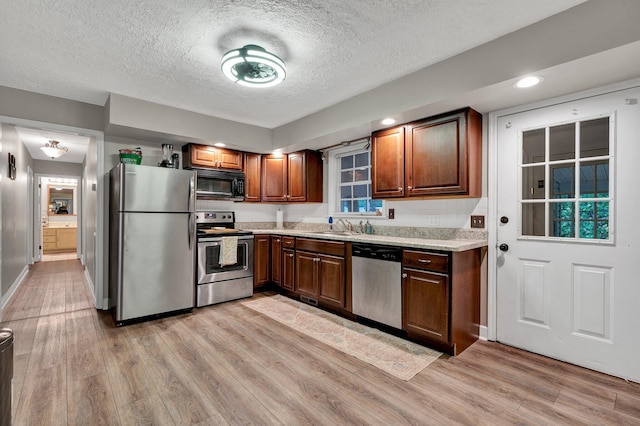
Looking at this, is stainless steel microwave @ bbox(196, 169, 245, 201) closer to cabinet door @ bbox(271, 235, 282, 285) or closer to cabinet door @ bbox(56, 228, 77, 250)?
cabinet door @ bbox(271, 235, 282, 285)

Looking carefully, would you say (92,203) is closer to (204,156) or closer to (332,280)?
(204,156)

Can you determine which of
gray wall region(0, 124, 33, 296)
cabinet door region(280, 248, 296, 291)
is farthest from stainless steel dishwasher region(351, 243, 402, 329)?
gray wall region(0, 124, 33, 296)

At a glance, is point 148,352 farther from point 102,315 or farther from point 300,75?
point 300,75

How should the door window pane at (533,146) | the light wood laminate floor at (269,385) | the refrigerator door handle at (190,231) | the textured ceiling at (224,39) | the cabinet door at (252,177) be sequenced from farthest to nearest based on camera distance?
the cabinet door at (252,177) → the refrigerator door handle at (190,231) → the door window pane at (533,146) → the textured ceiling at (224,39) → the light wood laminate floor at (269,385)

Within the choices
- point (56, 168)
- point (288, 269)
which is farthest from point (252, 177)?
point (56, 168)

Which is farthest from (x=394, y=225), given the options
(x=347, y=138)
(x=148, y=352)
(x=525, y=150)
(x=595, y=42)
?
(x=148, y=352)

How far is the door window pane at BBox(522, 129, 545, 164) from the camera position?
2.58 metres

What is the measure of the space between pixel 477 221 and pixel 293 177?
8.66ft

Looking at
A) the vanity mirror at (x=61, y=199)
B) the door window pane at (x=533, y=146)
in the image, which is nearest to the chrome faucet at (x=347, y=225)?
the door window pane at (x=533, y=146)

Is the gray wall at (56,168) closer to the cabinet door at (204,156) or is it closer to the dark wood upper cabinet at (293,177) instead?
the cabinet door at (204,156)

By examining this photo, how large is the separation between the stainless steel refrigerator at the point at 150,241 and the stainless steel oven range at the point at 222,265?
14 cm

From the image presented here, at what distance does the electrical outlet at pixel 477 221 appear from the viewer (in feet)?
9.51

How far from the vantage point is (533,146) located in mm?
2627

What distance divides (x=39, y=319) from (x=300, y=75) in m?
3.78
